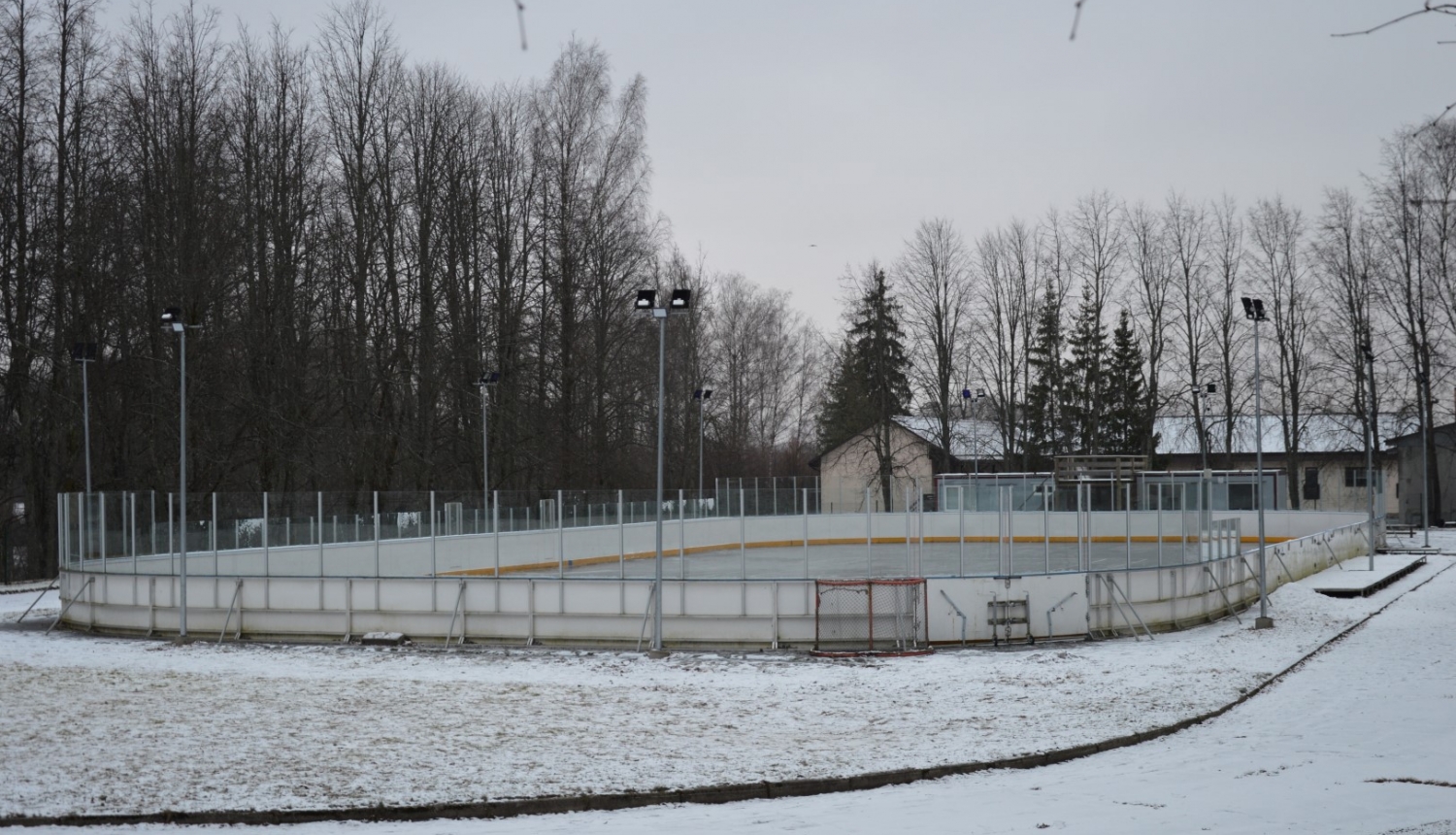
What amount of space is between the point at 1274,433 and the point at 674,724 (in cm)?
7643

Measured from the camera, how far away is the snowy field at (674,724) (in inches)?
500

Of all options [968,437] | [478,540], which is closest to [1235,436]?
[968,437]

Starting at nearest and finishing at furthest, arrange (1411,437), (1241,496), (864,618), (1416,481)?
1. (864,618)
2. (1241,496)
3. (1411,437)
4. (1416,481)

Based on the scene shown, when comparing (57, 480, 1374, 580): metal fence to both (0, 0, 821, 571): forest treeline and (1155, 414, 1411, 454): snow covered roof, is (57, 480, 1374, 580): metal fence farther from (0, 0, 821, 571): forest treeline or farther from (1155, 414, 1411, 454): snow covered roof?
(1155, 414, 1411, 454): snow covered roof

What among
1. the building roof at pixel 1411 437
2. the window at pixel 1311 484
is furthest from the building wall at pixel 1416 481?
the window at pixel 1311 484

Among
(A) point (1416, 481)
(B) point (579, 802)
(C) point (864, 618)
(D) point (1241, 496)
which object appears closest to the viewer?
(B) point (579, 802)

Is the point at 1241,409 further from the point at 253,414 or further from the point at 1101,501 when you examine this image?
the point at 253,414

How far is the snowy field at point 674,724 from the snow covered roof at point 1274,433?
51.1m

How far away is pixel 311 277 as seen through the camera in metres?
51.8

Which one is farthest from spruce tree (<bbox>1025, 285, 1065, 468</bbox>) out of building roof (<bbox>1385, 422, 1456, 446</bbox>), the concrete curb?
the concrete curb

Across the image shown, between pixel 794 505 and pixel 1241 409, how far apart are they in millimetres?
35815

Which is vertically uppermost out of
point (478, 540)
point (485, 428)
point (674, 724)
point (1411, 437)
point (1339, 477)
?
point (485, 428)

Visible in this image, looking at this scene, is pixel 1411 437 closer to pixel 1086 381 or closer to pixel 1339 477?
pixel 1339 477

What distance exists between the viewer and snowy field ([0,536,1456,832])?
12.7m
